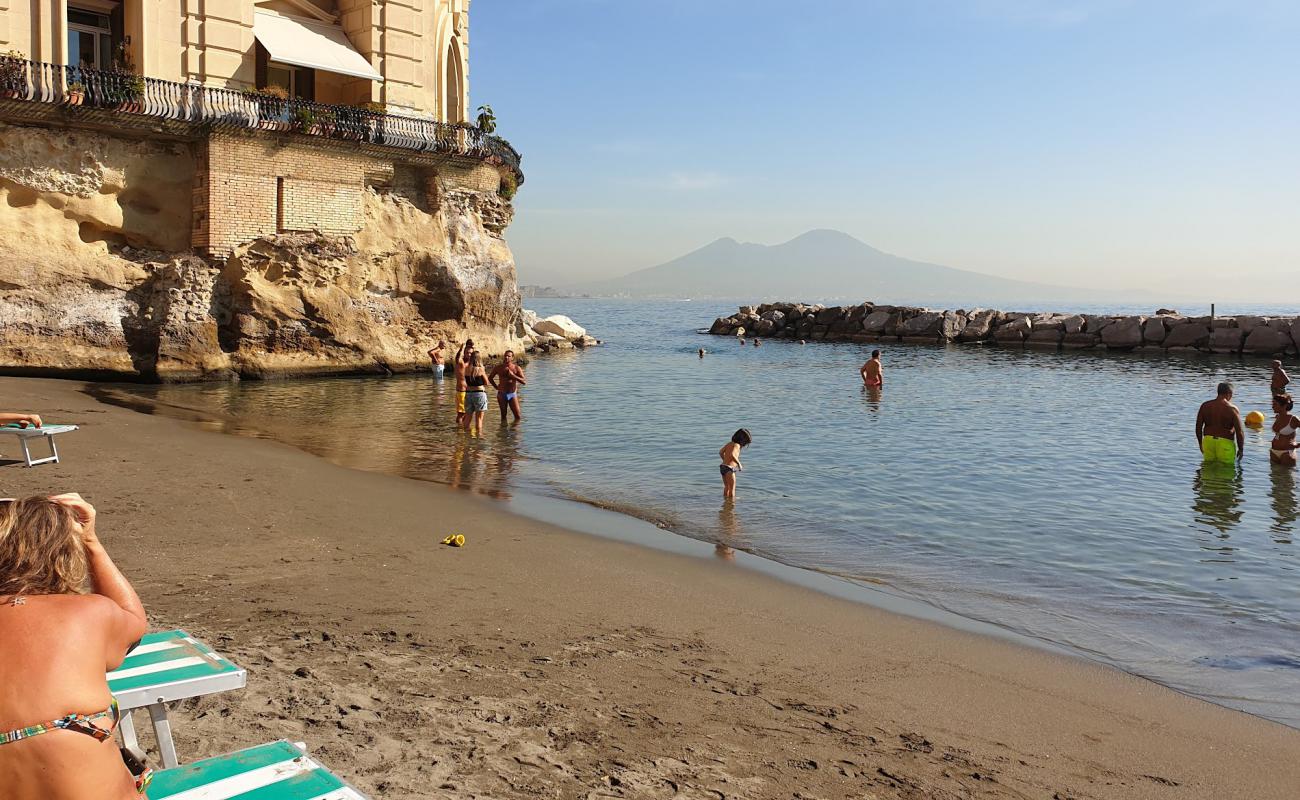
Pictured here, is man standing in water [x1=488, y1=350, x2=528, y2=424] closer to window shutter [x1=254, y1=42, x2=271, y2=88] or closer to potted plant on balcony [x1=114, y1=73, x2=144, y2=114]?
potted plant on balcony [x1=114, y1=73, x2=144, y2=114]

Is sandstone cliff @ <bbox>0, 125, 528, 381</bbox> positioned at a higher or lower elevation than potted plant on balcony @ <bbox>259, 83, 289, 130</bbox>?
lower

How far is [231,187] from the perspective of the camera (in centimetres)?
2561

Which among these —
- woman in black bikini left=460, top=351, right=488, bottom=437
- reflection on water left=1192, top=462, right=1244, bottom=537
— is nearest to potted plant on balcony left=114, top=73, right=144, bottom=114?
woman in black bikini left=460, top=351, right=488, bottom=437

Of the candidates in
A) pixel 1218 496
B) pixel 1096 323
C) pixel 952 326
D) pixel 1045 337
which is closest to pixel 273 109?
pixel 1218 496

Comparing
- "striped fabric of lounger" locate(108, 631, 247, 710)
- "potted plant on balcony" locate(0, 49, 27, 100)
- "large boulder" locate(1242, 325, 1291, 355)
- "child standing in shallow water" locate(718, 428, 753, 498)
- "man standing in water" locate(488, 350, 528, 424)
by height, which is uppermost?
"potted plant on balcony" locate(0, 49, 27, 100)

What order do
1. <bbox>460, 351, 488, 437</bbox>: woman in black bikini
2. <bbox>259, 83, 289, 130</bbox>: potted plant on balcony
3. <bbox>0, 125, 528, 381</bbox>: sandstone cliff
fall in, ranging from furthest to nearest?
1. <bbox>259, 83, 289, 130</bbox>: potted plant on balcony
2. <bbox>0, 125, 528, 381</bbox>: sandstone cliff
3. <bbox>460, 351, 488, 437</bbox>: woman in black bikini

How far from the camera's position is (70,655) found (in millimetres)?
2836

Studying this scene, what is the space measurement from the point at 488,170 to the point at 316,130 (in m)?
7.56

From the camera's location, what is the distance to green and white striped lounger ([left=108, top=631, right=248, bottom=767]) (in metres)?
3.56

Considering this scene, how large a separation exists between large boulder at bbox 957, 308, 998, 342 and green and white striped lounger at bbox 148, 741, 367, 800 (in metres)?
56.8

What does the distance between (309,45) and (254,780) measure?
28.2m

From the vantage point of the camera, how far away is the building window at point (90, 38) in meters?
24.7

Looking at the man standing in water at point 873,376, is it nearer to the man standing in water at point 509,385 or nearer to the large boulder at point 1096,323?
the man standing in water at point 509,385

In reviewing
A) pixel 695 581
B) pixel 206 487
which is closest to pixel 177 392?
pixel 206 487
